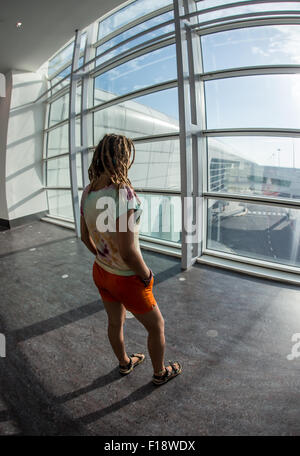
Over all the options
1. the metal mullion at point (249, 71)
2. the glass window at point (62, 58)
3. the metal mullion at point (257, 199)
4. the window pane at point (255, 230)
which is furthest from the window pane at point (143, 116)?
the window pane at point (255, 230)

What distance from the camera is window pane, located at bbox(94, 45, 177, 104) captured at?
4.39 meters

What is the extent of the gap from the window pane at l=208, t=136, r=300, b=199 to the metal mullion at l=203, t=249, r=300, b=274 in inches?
42.3

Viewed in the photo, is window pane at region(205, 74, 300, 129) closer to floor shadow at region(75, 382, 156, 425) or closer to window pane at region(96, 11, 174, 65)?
window pane at region(96, 11, 174, 65)

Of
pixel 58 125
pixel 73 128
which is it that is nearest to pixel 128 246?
pixel 73 128

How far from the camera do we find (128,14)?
4750 mm

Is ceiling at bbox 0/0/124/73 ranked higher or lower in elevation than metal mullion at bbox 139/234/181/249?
higher

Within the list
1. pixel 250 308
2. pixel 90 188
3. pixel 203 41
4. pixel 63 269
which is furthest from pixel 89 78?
pixel 250 308

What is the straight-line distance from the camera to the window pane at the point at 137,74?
14.4 ft

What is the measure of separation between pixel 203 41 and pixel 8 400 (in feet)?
16.8

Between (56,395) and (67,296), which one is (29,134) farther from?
(56,395)

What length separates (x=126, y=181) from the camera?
1.35 meters

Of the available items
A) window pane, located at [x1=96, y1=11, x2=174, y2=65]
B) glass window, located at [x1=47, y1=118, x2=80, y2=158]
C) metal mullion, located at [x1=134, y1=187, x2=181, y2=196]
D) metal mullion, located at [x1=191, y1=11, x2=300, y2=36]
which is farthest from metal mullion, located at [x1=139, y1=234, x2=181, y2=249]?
glass window, located at [x1=47, y1=118, x2=80, y2=158]

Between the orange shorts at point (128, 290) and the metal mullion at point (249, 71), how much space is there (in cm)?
365

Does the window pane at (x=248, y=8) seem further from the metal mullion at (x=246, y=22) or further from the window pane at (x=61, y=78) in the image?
the window pane at (x=61, y=78)
